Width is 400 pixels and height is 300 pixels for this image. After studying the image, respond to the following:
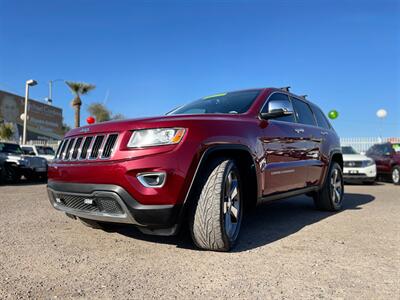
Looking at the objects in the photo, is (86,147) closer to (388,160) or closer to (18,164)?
(18,164)

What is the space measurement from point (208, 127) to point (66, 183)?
139cm

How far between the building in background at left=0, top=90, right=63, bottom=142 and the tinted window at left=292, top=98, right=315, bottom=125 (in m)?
30.2

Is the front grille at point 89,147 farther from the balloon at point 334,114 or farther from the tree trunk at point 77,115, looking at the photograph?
the tree trunk at point 77,115

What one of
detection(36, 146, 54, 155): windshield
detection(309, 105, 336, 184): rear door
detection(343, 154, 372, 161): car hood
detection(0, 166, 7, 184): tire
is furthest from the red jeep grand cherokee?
detection(36, 146, 54, 155): windshield

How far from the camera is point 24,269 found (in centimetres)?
268

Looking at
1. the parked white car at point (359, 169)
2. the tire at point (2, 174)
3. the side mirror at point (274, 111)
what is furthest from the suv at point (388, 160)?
the tire at point (2, 174)

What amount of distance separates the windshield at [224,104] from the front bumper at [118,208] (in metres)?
1.58

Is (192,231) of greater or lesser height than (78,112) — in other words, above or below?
below

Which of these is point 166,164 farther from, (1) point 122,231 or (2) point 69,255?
(1) point 122,231

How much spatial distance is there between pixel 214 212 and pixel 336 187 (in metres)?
3.55

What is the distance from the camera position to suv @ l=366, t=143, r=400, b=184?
38.1 feet

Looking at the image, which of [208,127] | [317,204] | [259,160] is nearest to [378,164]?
[317,204]

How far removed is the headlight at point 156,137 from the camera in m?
2.82

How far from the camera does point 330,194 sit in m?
5.40
